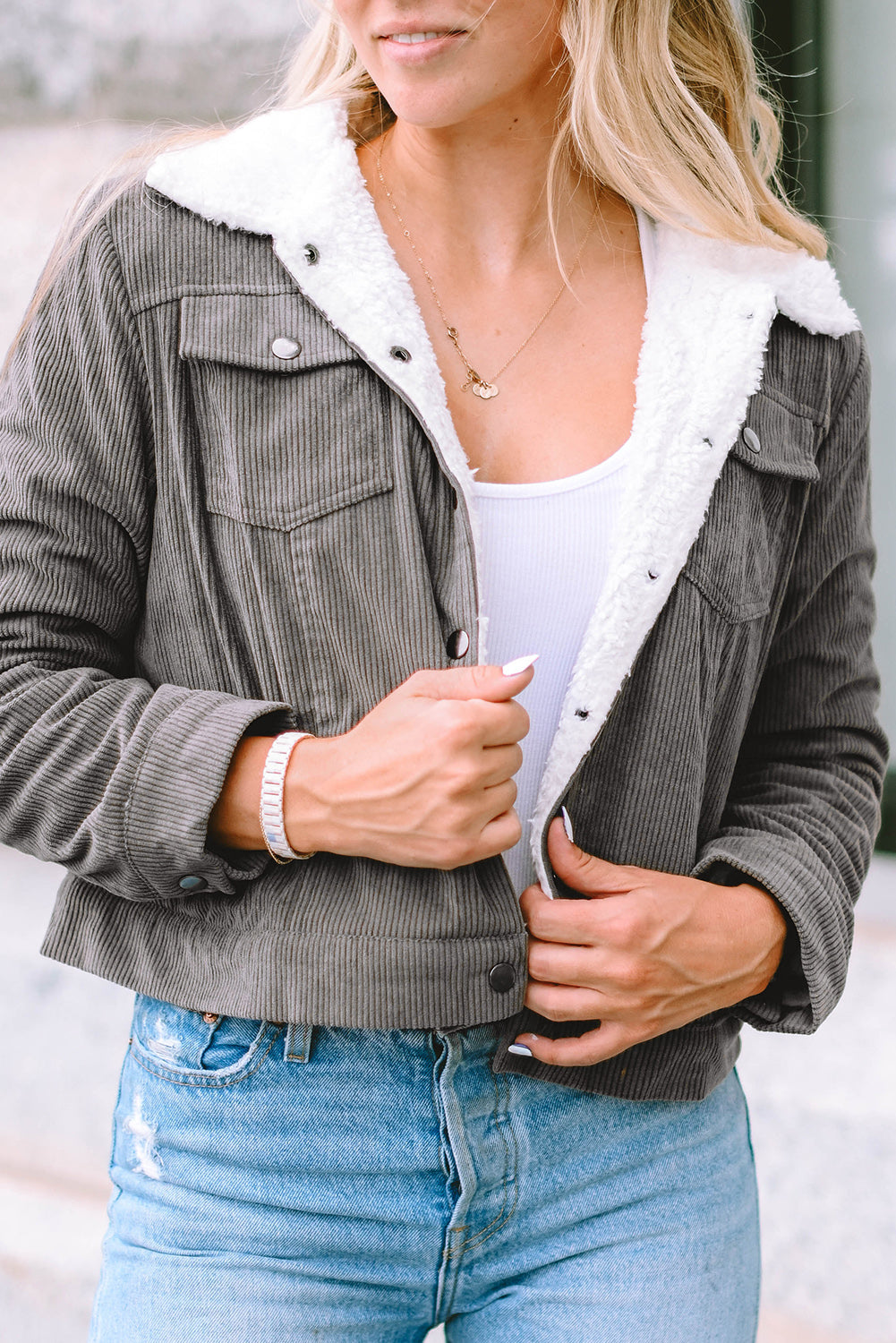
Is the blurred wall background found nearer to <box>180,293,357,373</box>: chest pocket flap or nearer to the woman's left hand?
<box>180,293,357,373</box>: chest pocket flap

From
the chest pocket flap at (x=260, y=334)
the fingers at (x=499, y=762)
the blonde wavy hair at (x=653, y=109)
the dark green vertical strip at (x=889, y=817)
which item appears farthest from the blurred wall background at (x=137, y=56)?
the fingers at (x=499, y=762)

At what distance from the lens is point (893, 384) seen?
8.23 feet

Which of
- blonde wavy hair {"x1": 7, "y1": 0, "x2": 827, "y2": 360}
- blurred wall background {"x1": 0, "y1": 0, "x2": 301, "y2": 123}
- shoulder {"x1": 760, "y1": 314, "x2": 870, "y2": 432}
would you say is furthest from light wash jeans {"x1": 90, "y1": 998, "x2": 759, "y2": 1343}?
blurred wall background {"x1": 0, "y1": 0, "x2": 301, "y2": 123}

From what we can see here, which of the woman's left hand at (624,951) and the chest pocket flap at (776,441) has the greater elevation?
the chest pocket flap at (776,441)

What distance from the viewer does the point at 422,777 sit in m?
0.92

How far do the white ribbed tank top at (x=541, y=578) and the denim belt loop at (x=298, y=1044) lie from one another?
217mm

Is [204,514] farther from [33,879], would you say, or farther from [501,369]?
[33,879]

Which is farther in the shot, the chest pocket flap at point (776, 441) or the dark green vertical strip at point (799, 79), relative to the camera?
the dark green vertical strip at point (799, 79)

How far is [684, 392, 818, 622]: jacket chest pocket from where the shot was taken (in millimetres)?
1130

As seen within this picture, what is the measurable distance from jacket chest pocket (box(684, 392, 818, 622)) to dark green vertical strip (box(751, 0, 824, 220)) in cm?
133

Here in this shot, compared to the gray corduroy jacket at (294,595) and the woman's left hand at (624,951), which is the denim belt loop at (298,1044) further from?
the woman's left hand at (624,951)

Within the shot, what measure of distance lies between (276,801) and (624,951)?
0.31 metres

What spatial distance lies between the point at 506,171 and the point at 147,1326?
3.49 feet

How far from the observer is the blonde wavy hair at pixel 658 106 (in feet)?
3.87
